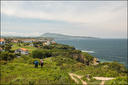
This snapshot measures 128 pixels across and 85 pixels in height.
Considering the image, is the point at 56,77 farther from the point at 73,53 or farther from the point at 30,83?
the point at 73,53

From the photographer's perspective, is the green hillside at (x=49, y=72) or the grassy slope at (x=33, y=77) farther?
the green hillside at (x=49, y=72)

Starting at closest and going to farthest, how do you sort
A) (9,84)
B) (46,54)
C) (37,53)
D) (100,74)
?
(9,84) → (100,74) → (37,53) → (46,54)

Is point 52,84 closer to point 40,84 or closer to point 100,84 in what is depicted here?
point 40,84

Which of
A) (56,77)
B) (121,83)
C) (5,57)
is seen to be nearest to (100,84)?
(121,83)

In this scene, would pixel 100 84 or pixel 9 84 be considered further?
pixel 100 84

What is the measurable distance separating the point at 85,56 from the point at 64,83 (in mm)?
44028

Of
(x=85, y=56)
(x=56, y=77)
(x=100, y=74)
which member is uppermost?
(x=56, y=77)

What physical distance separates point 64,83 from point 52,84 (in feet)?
3.73

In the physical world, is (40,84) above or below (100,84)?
above

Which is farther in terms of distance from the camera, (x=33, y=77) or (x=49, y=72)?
(x=49, y=72)

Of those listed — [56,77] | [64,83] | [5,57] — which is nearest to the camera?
[64,83]

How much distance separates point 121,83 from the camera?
921cm

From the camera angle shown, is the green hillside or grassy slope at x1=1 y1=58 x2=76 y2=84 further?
the green hillside

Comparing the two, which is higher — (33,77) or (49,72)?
(33,77)
